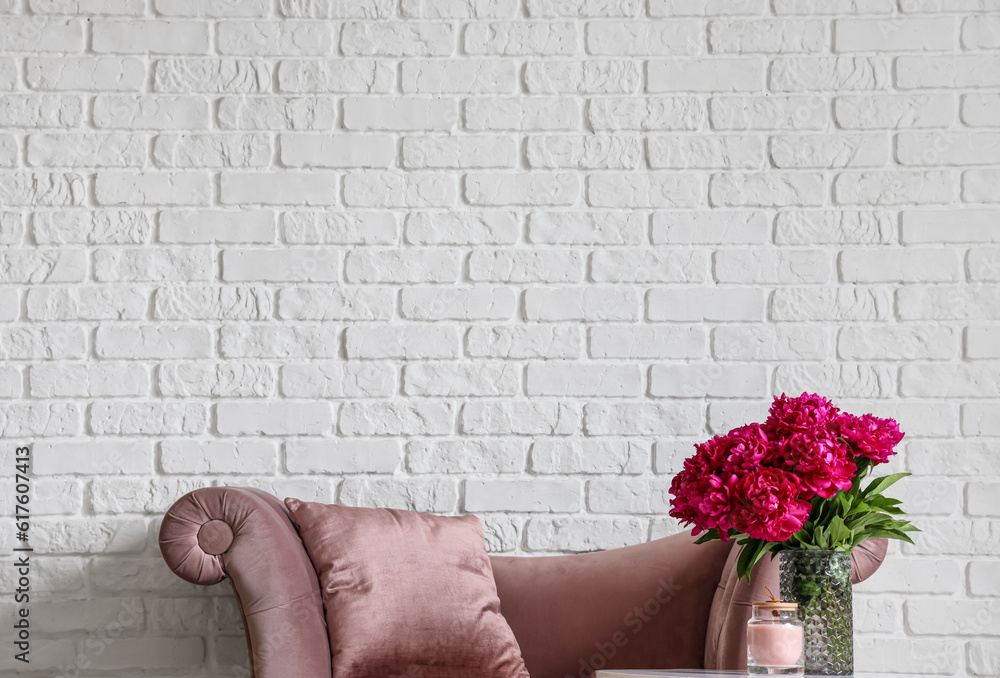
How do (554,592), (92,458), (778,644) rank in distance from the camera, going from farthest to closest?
(92,458)
(554,592)
(778,644)

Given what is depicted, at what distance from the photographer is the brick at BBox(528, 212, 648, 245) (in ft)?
6.75

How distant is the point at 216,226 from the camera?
6.68 feet

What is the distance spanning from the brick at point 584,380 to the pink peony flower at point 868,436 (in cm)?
68

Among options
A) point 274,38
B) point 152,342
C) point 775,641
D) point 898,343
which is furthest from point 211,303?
point 898,343

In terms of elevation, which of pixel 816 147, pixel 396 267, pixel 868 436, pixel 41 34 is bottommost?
pixel 868 436

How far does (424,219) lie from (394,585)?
0.85 metres

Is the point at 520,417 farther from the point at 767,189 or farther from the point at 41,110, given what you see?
the point at 41,110

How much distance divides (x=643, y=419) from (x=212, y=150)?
3.91ft

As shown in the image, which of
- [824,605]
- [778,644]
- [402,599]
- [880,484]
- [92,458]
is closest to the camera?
[778,644]

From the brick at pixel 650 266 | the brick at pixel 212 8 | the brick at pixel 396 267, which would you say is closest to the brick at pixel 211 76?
the brick at pixel 212 8

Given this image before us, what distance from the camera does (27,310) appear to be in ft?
6.60

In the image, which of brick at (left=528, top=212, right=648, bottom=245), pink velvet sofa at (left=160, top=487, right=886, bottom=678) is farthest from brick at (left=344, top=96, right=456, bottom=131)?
pink velvet sofa at (left=160, top=487, right=886, bottom=678)

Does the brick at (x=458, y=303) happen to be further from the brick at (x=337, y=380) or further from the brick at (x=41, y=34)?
the brick at (x=41, y=34)

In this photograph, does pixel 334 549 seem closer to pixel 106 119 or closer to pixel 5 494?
pixel 5 494
